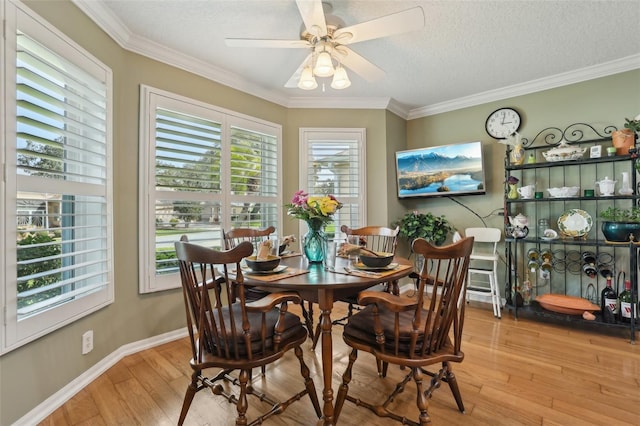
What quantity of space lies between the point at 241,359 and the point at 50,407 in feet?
4.20

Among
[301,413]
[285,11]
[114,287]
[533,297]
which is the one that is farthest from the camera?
[533,297]

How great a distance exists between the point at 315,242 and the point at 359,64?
138 centimetres

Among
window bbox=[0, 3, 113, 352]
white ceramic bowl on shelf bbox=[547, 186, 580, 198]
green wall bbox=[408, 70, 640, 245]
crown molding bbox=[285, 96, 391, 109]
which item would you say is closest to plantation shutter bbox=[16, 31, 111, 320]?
window bbox=[0, 3, 113, 352]

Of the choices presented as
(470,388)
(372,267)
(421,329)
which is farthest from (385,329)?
(470,388)

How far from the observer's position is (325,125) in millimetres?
3752

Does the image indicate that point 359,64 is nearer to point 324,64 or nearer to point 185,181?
point 324,64

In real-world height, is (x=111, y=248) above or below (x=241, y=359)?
above

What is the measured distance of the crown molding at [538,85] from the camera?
2869 millimetres

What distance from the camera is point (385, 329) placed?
1.52 meters

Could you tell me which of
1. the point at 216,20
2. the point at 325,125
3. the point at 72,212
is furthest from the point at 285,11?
the point at 72,212

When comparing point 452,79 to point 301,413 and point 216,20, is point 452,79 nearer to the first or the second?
point 216,20

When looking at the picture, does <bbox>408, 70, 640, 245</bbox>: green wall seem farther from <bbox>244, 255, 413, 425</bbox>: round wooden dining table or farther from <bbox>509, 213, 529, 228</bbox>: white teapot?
<bbox>244, 255, 413, 425</bbox>: round wooden dining table

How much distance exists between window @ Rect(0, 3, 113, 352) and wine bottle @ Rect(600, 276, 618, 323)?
4.27m

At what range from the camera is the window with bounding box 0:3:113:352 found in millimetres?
1494
